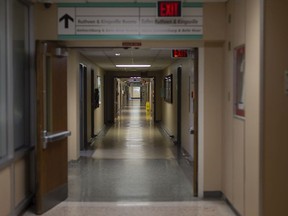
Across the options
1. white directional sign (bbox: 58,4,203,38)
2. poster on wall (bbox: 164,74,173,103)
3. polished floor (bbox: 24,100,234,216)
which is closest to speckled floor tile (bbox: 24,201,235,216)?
polished floor (bbox: 24,100,234,216)

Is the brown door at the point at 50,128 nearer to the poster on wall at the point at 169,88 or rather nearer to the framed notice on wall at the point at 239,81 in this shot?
the framed notice on wall at the point at 239,81

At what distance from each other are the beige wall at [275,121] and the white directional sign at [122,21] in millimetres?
1689

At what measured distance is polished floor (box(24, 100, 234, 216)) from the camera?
5137 mm

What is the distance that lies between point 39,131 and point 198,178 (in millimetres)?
2295

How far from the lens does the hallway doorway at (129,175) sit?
5836 millimetres

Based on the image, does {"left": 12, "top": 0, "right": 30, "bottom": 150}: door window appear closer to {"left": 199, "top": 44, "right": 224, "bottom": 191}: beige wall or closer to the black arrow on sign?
the black arrow on sign

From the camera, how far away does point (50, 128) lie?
5.36 meters

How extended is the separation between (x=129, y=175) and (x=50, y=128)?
2.30 meters

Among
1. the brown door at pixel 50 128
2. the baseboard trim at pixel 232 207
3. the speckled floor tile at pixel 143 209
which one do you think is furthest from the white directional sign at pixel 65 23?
the baseboard trim at pixel 232 207

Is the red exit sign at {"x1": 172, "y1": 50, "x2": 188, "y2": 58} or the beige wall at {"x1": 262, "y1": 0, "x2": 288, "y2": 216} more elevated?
the red exit sign at {"x1": 172, "y1": 50, "x2": 188, "y2": 58}

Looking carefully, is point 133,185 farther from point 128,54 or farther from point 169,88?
point 169,88

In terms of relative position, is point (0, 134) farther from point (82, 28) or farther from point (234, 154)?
point (234, 154)

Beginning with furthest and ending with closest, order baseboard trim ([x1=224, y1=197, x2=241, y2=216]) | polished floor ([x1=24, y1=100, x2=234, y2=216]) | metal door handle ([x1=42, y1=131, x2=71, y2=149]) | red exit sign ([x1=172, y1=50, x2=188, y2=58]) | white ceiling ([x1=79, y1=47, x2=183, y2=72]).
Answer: white ceiling ([x1=79, y1=47, x2=183, y2=72])
red exit sign ([x1=172, y1=50, x2=188, y2=58])
polished floor ([x1=24, y1=100, x2=234, y2=216])
metal door handle ([x1=42, y1=131, x2=71, y2=149])
baseboard trim ([x1=224, y1=197, x2=241, y2=216])

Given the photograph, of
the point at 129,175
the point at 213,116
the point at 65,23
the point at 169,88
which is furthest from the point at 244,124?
the point at 169,88
